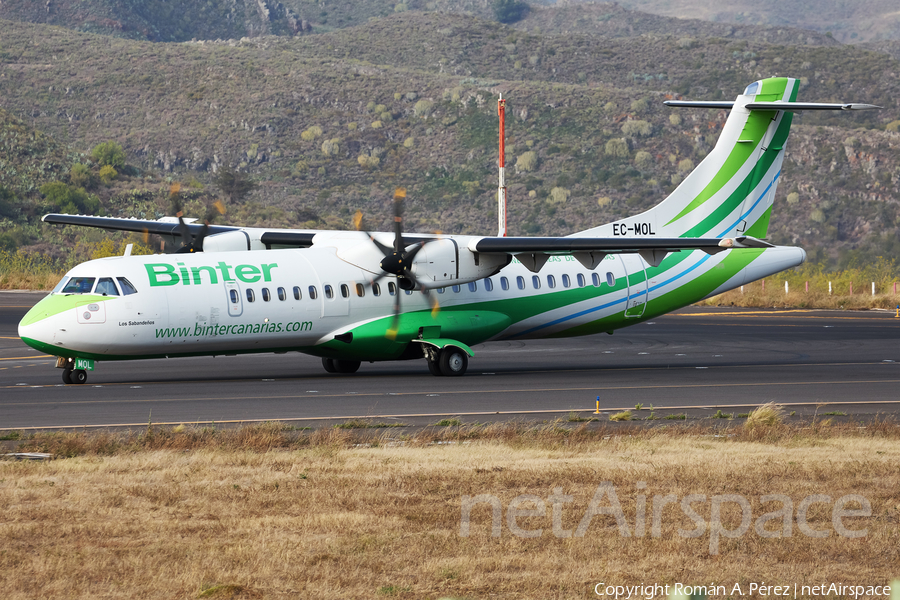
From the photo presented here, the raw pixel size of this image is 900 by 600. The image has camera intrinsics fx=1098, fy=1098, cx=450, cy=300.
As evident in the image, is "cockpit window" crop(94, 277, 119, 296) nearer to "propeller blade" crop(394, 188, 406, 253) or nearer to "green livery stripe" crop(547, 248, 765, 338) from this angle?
"propeller blade" crop(394, 188, 406, 253)

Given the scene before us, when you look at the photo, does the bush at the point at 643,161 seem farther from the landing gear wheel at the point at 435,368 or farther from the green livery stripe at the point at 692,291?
the landing gear wheel at the point at 435,368

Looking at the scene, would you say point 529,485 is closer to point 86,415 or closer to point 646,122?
point 86,415

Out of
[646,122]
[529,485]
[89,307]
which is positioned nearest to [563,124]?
[646,122]

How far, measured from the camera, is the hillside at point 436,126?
95312mm

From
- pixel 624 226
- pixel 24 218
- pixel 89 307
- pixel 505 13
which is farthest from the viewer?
pixel 505 13

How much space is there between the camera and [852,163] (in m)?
101

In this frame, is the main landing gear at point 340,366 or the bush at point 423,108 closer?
the main landing gear at point 340,366

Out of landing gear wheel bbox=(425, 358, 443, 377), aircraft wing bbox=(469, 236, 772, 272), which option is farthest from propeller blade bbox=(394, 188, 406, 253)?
landing gear wheel bbox=(425, 358, 443, 377)

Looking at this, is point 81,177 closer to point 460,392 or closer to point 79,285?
point 79,285

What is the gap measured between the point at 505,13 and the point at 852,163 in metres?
102

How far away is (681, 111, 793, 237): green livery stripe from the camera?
Answer: 2981cm

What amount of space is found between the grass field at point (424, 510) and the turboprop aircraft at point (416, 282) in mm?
6835

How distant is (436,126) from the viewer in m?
108

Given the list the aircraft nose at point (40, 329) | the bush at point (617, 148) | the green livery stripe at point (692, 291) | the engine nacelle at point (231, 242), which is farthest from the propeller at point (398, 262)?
the bush at point (617, 148)
